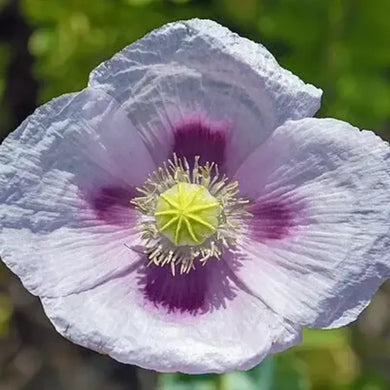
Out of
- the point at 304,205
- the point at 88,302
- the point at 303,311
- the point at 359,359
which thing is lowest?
the point at 359,359

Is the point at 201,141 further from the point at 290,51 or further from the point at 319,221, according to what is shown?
the point at 290,51

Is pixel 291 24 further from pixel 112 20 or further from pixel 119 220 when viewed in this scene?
pixel 119 220

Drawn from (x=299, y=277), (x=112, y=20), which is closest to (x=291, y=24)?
(x=112, y=20)

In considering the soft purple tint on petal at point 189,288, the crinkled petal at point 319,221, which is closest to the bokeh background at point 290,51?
the soft purple tint on petal at point 189,288

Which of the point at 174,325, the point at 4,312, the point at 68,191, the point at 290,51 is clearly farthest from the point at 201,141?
the point at 4,312

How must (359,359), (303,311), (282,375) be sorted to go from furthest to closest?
1. (359,359)
2. (282,375)
3. (303,311)

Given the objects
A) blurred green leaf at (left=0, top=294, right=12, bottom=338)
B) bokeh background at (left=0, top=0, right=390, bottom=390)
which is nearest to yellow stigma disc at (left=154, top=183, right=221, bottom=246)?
bokeh background at (left=0, top=0, right=390, bottom=390)

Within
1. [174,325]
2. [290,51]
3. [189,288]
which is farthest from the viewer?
[290,51]
